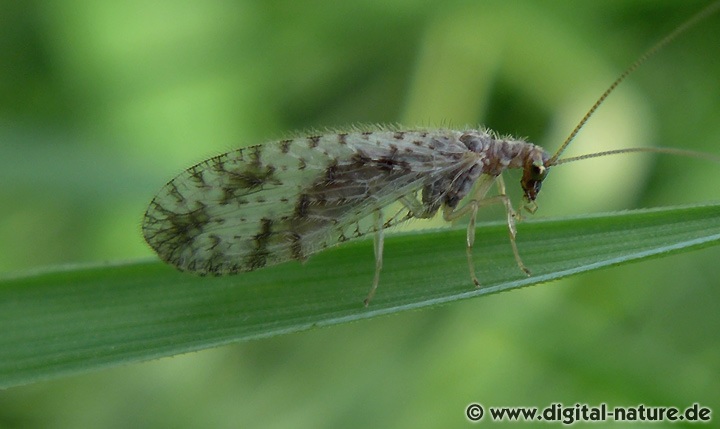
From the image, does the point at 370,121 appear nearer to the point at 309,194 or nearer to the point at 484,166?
the point at 484,166

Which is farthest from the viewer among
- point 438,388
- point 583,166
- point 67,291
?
point 583,166

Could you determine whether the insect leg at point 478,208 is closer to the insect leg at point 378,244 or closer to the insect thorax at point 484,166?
the insect thorax at point 484,166

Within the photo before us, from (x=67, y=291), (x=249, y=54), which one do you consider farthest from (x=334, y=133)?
(x=249, y=54)

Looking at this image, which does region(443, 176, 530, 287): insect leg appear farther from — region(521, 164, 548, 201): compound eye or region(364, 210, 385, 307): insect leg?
region(364, 210, 385, 307): insect leg

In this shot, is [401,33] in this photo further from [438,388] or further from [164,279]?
[164,279]

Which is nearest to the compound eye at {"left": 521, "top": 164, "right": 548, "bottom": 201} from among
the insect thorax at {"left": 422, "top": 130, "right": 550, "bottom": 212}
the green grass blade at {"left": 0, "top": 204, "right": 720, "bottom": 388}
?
the insect thorax at {"left": 422, "top": 130, "right": 550, "bottom": 212}

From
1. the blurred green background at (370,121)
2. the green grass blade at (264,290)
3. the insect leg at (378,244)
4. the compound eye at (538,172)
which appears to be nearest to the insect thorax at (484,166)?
the compound eye at (538,172)
